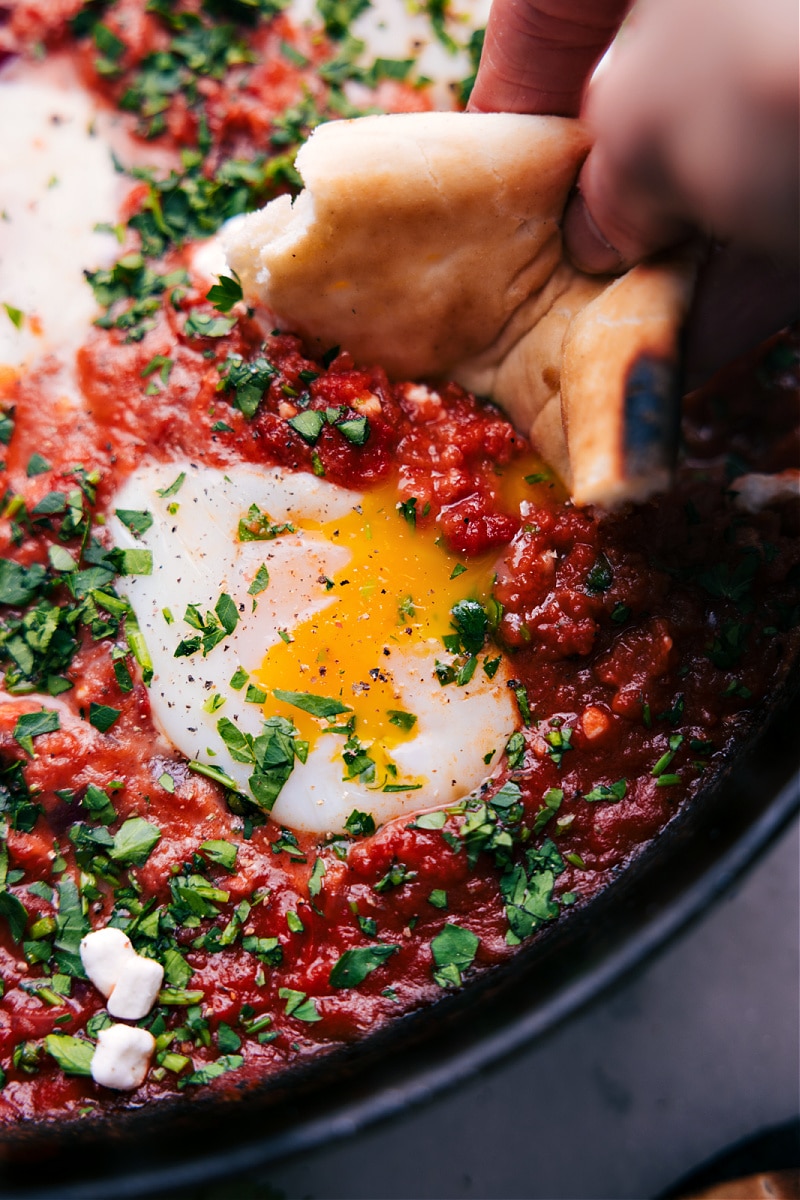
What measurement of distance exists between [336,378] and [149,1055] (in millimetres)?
1823

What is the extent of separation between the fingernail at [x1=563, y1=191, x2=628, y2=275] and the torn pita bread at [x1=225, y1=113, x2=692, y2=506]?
0.03 m

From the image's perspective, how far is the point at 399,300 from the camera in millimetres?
2434

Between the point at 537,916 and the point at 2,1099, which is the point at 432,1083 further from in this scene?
the point at 2,1099

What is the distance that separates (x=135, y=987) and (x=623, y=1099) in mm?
1361

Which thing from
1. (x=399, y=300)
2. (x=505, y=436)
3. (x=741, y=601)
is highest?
(x=399, y=300)

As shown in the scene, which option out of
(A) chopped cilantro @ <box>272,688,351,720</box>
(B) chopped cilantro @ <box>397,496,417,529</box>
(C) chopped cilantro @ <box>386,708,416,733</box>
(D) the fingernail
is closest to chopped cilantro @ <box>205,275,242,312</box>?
(B) chopped cilantro @ <box>397,496,417,529</box>

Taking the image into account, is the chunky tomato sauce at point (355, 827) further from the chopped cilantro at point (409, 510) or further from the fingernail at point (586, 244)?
the fingernail at point (586, 244)

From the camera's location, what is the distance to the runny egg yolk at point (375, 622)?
2410 mm

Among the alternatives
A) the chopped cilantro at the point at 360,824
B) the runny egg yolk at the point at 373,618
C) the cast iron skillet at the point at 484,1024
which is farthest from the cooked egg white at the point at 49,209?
the cast iron skillet at the point at 484,1024

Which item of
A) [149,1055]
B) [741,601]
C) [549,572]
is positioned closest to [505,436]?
[549,572]

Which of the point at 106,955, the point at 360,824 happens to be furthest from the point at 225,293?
the point at 106,955

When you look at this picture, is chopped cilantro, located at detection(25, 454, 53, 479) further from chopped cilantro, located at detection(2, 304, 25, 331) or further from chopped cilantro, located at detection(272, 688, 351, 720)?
chopped cilantro, located at detection(272, 688, 351, 720)

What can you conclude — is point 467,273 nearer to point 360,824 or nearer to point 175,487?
point 175,487

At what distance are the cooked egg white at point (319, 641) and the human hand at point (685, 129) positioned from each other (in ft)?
2.81
